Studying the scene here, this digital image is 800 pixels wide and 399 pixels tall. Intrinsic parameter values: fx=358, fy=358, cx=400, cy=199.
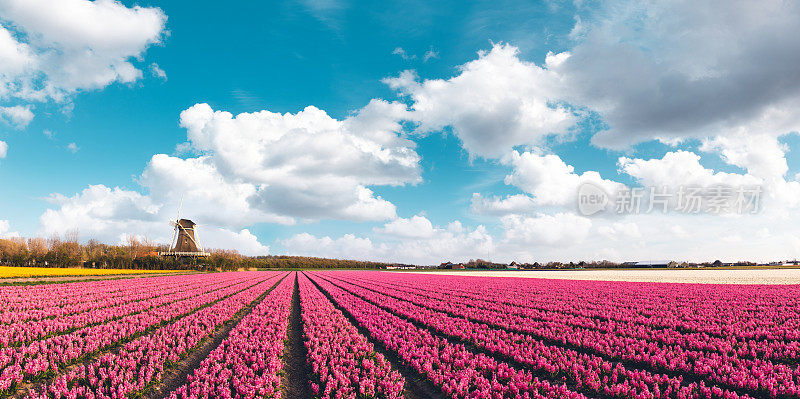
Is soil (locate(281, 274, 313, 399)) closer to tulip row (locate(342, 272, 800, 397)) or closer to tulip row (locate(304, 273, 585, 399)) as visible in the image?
tulip row (locate(304, 273, 585, 399))

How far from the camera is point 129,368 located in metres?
8.79

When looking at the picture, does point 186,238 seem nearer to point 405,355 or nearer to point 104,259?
point 104,259

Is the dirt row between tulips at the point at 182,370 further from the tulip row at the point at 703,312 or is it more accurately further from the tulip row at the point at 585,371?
the tulip row at the point at 703,312

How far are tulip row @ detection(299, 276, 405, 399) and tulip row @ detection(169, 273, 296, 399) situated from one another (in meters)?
1.01

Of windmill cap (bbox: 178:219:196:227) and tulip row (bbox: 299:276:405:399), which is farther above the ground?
windmill cap (bbox: 178:219:196:227)

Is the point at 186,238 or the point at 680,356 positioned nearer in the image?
the point at 680,356

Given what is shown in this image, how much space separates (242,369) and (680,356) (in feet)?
37.5

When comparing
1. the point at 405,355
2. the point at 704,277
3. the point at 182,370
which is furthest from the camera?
the point at 704,277

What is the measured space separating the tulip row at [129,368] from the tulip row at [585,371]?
9.02 m

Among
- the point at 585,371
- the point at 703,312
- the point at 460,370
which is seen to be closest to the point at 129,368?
the point at 460,370

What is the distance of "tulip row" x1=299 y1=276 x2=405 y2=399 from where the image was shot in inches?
306

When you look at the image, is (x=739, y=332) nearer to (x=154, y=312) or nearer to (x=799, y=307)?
(x=799, y=307)

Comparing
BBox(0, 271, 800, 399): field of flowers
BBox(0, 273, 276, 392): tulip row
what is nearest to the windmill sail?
BBox(0, 271, 800, 399): field of flowers

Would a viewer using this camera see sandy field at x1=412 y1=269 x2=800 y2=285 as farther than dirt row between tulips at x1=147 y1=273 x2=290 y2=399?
Yes
